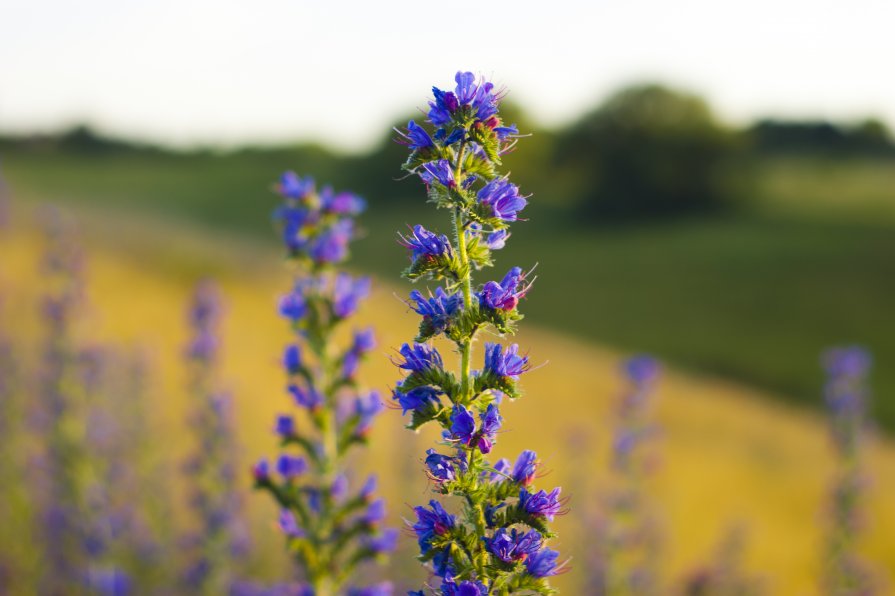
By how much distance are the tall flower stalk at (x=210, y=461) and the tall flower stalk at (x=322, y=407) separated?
2.69 m

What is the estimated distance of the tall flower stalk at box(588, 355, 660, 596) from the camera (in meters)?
8.73

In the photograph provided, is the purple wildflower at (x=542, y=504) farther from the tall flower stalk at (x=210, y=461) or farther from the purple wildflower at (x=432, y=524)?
the tall flower stalk at (x=210, y=461)

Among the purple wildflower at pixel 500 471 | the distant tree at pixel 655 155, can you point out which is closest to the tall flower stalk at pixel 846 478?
the purple wildflower at pixel 500 471

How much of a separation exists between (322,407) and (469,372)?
1.98 metres

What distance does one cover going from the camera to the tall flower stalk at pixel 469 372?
284 centimetres

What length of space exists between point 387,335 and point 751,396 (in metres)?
13.8

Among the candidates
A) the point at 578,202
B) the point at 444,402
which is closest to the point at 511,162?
the point at 578,202

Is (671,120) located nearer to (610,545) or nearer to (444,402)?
(610,545)

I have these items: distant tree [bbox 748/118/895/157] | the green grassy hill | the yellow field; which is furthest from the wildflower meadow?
distant tree [bbox 748/118/895/157]

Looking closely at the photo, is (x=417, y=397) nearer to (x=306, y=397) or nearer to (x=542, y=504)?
(x=542, y=504)

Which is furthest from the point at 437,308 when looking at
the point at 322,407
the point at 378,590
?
the point at 322,407

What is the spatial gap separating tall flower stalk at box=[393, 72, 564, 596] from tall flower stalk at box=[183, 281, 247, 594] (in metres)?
4.69

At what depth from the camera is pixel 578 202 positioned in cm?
6662

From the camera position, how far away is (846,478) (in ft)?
30.8
